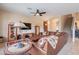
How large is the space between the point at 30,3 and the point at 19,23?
1.39 feet

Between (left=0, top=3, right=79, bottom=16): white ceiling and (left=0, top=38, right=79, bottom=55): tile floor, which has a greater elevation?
(left=0, top=3, right=79, bottom=16): white ceiling

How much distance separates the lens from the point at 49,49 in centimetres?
294

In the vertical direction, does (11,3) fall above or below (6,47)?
above

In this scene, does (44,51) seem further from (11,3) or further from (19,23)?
(11,3)

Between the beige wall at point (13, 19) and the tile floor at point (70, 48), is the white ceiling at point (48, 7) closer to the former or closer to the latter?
the beige wall at point (13, 19)

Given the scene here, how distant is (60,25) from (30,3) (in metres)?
0.69

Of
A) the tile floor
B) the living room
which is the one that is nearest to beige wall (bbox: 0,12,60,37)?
the living room

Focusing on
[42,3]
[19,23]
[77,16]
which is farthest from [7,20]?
Result: [77,16]

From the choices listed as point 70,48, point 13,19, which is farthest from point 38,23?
point 70,48

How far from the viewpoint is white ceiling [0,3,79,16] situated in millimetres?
2877

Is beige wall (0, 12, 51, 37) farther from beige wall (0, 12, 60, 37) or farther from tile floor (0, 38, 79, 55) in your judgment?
tile floor (0, 38, 79, 55)

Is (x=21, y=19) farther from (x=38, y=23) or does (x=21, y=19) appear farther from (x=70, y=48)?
(x=70, y=48)

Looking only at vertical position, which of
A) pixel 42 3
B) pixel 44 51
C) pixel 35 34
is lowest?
pixel 44 51

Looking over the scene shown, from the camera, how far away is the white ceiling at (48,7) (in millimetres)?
2877
